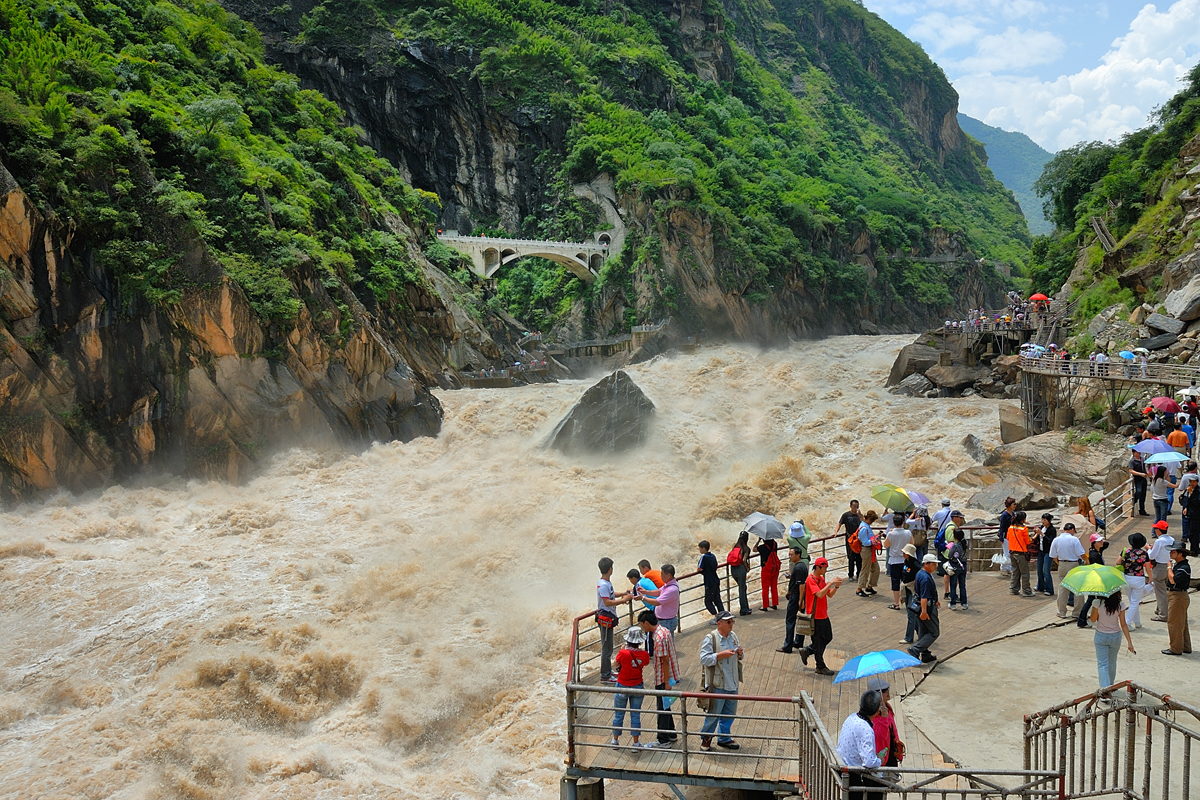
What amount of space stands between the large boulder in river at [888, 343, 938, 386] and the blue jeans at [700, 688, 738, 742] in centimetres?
4066

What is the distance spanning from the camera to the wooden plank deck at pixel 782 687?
Answer: 897 cm

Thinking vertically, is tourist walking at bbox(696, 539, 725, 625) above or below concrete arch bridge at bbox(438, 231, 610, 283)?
below

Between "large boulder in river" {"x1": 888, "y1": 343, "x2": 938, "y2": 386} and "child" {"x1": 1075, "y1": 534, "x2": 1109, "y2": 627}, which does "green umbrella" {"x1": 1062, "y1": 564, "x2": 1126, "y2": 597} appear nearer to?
"child" {"x1": 1075, "y1": 534, "x2": 1109, "y2": 627}

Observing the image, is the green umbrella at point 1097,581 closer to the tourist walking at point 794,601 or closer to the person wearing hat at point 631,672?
the tourist walking at point 794,601

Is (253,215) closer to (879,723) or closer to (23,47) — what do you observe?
(23,47)

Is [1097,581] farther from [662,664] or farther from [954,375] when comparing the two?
[954,375]

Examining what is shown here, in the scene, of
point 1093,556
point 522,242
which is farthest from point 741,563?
point 522,242

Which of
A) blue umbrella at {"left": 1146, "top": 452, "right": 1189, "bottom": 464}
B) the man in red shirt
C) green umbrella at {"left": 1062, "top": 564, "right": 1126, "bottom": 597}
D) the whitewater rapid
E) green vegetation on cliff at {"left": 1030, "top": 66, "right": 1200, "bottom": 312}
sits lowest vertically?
the whitewater rapid

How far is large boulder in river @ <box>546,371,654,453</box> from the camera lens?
103ft

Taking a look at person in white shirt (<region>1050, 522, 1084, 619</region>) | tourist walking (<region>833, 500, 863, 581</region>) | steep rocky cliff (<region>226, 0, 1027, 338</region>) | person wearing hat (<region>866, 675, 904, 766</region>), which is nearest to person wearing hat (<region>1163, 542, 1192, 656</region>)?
person in white shirt (<region>1050, 522, 1084, 619</region>)

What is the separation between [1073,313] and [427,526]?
33.1m

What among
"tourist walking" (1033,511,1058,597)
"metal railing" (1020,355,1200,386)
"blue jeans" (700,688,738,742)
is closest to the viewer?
"blue jeans" (700,688,738,742)

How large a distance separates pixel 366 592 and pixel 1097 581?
16.0 meters

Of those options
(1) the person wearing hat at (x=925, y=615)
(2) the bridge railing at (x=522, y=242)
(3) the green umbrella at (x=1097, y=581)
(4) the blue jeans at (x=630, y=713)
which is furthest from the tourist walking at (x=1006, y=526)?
(2) the bridge railing at (x=522, y=242)
